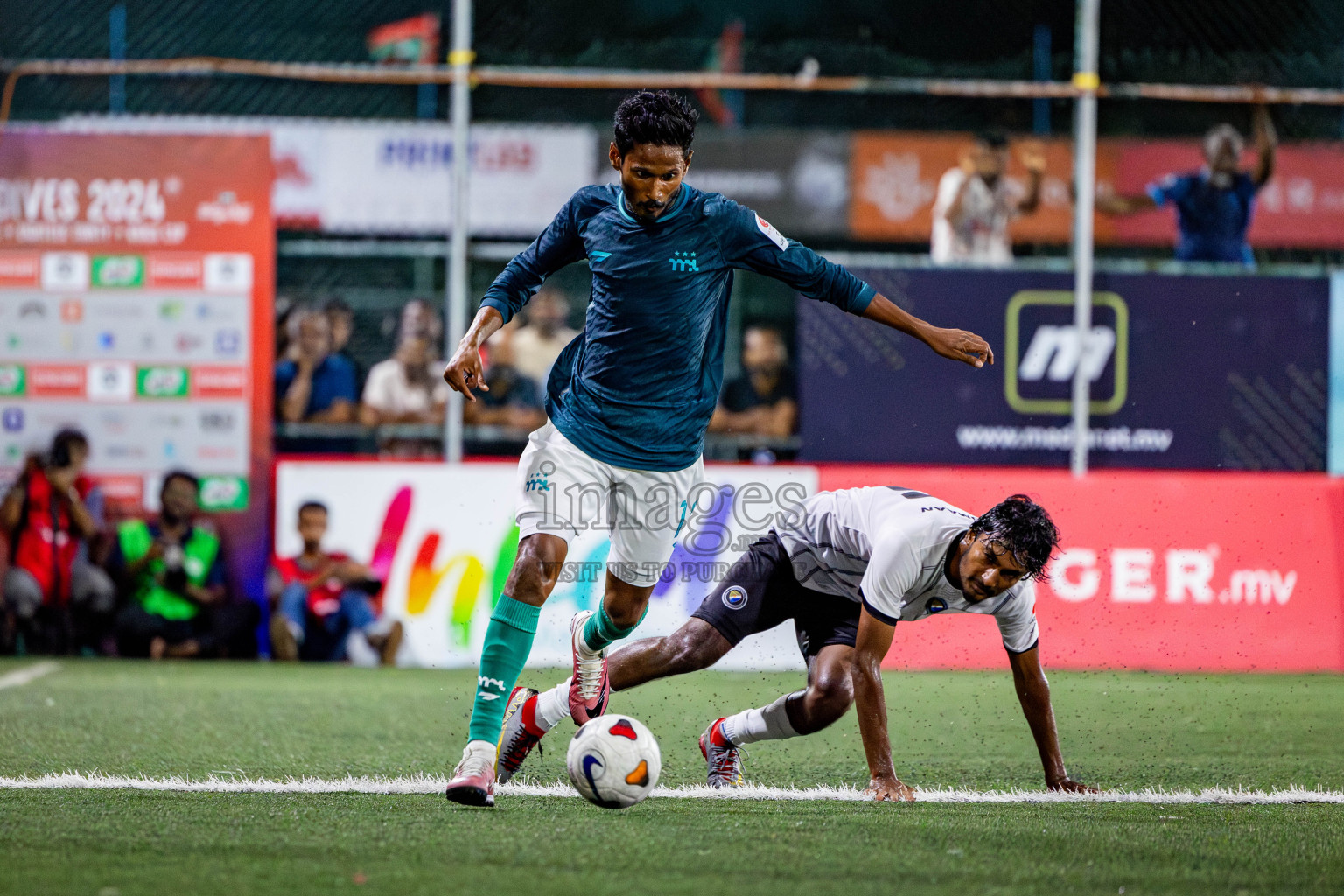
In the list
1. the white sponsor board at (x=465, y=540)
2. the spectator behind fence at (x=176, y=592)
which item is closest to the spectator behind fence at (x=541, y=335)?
the white sponsor board at (x=465, y=540)

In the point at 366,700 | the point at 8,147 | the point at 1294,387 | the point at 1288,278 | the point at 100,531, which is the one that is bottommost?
the point at 366,700

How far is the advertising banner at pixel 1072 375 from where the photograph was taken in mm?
10203

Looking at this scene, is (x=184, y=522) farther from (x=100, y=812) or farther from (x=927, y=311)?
(x=100, y=812)

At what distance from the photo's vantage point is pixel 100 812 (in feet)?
14.6

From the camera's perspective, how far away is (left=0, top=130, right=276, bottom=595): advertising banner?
10133 mm

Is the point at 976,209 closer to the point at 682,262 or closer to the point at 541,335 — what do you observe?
the point at 541,335

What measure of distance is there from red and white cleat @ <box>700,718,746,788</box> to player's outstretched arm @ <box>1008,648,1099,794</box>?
1.00m

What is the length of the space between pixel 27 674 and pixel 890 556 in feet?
19.7

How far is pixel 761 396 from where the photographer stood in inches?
411

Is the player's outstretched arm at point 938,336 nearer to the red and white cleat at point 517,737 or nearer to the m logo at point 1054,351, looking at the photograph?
the red and white cleat at point 517,737

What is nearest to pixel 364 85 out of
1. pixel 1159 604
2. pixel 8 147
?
pixel 8 147

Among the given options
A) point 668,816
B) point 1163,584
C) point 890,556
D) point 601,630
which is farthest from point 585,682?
point 1163,584

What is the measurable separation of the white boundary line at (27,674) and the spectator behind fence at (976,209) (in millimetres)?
6287

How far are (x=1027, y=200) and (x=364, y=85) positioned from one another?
472 cm
